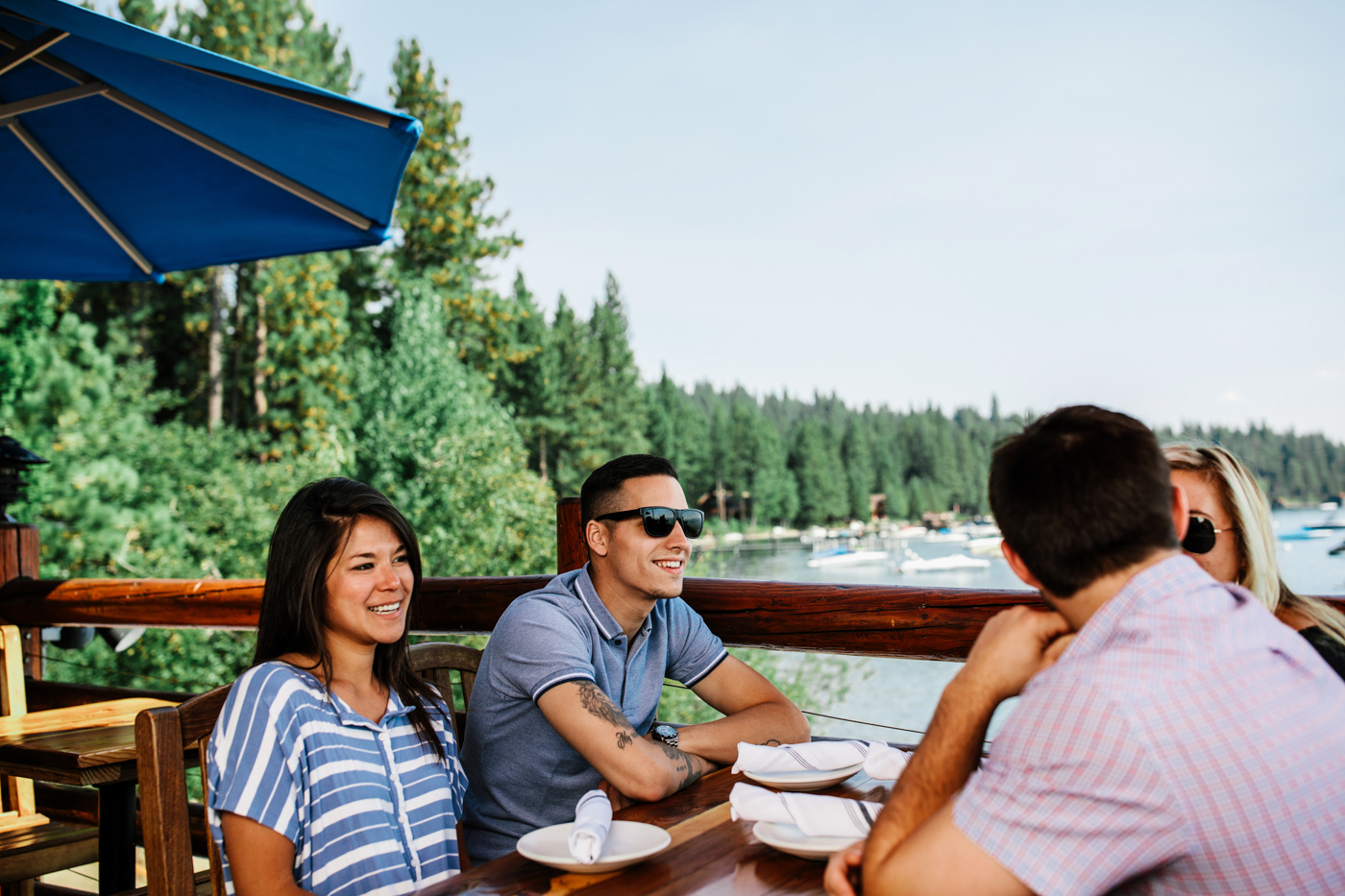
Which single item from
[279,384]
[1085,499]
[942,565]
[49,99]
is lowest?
[942,565]

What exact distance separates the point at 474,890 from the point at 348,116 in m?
2.12

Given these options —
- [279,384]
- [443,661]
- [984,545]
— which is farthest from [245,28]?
[984,545]

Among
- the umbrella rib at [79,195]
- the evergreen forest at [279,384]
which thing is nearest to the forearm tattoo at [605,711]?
the umbrella rib at [79,195]

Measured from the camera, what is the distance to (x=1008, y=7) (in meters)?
35.4

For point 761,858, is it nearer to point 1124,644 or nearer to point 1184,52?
point 1124,644

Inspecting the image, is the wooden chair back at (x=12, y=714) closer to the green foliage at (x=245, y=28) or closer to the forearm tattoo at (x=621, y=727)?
the forearm tattoo at (x=621, y=727)

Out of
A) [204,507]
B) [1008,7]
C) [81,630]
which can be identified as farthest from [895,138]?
[81,630]

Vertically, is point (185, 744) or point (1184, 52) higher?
point (1184, 52)

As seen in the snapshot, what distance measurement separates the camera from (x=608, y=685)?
2.17 meters

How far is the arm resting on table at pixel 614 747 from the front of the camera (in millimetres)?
1795

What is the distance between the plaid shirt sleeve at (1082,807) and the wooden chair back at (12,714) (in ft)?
9.86

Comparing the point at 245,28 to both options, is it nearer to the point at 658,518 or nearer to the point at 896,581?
the point at 658,518

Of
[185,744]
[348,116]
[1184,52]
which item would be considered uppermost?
[1184,52]

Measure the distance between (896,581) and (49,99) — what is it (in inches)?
1347
